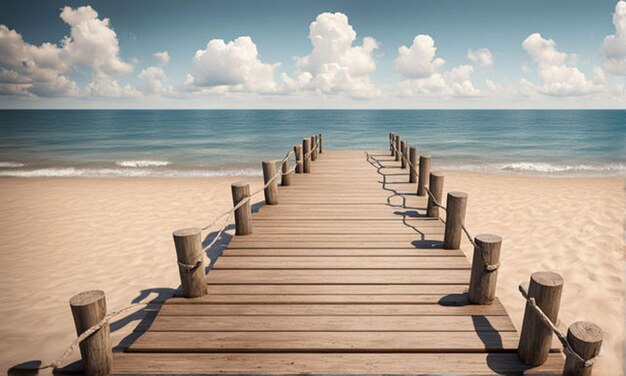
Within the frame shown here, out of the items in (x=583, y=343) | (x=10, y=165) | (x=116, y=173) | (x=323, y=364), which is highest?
(x=583, y=343)

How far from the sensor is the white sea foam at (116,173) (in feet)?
66.4

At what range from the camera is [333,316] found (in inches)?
140

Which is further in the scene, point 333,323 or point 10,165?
point 10,165

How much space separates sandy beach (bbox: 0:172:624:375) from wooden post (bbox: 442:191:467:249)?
1.68 metres

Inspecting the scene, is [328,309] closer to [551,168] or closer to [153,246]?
[153,246]

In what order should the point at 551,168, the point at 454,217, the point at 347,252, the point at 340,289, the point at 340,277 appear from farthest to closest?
the point at 551,168 < the point at 347,252 < the point at 454,217 < the point at 340,277 < the point at 340,289

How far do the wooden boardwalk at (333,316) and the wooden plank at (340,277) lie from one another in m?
0.01

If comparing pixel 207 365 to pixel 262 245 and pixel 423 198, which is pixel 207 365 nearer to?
pixel 262 245

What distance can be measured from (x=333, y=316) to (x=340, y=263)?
4.03ft

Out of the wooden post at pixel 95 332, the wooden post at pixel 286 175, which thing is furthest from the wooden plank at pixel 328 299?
the wooden post at pixel 286 175

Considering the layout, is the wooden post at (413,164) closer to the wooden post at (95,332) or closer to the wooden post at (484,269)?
the wooden post at (484,269)

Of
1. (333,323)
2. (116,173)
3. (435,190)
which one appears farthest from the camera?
(116,173)

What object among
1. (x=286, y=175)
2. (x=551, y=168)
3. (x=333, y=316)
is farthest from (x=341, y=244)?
(x=551, y=168)

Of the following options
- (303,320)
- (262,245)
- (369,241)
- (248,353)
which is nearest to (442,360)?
(303,320)
